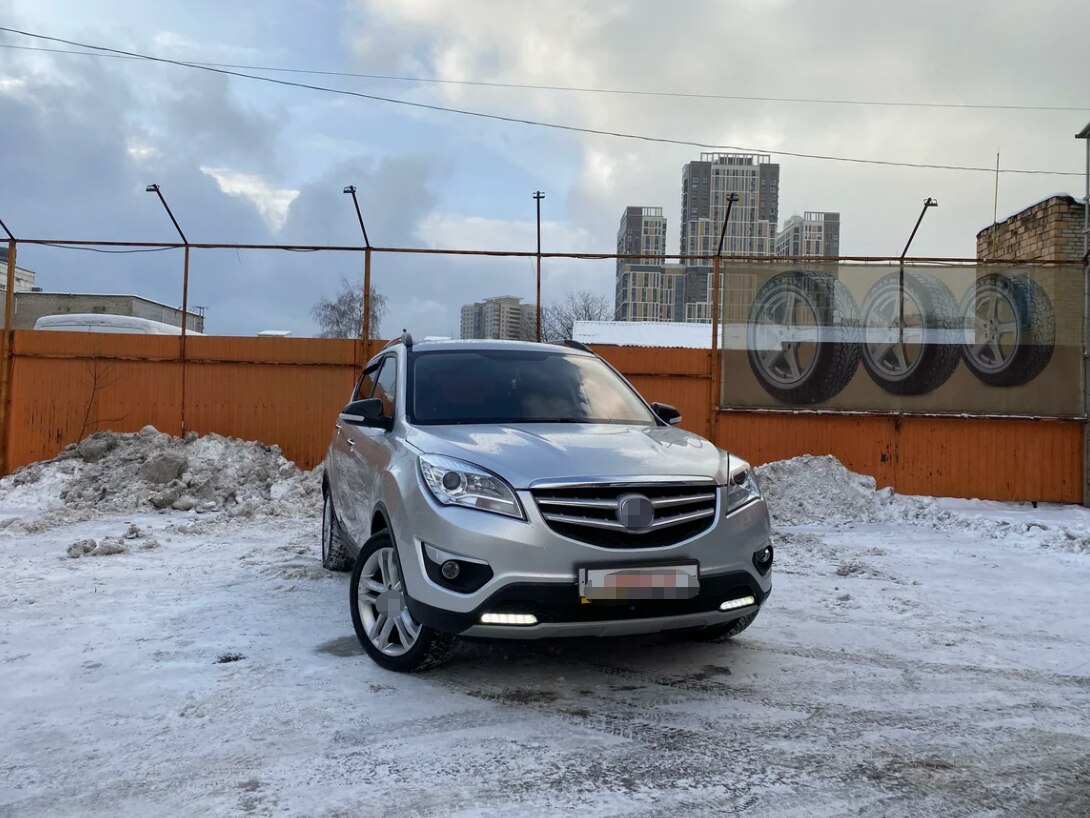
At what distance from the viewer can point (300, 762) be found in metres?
2.96

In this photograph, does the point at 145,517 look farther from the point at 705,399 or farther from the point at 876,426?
the point at 876,426

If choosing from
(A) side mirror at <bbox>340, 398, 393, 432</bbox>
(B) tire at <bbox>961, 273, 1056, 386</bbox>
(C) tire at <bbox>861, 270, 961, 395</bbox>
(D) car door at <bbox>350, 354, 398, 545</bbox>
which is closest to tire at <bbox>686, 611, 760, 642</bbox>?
(D) car door at <bbox>350, 354, 398, 545</bbox>

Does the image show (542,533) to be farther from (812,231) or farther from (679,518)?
(812,231)

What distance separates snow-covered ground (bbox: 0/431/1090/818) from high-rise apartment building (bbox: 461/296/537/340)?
582cm

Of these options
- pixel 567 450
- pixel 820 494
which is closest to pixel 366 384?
pixel 567 450

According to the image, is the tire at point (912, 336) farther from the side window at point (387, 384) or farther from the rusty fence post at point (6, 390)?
the rusty fence post at point (6, 390)

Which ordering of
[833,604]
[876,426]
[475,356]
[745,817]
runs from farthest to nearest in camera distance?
1. [876,426]
2. [833,604]
3. [475,356]
4. [745,817]

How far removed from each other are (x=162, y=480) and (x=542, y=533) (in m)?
7.94

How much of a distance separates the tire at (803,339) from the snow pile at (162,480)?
606cm

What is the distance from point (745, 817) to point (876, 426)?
29.5 ft

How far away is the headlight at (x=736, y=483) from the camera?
381 centimetres

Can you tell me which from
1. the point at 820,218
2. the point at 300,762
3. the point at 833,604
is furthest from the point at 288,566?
the point at 820,218

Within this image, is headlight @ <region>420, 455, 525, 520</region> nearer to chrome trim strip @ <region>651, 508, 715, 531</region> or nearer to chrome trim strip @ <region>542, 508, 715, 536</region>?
chrome trim strip @ <region>542, 508, 715, 536</region>

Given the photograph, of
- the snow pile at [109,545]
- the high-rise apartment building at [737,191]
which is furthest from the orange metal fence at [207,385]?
the high-rise apartment building at [737,191]
